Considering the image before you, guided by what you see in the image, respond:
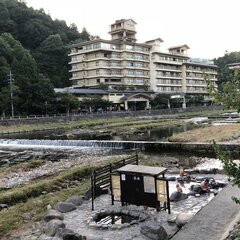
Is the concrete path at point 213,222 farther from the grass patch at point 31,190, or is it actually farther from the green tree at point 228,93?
the grass patch at point 31,190

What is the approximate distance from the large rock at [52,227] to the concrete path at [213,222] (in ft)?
11.8

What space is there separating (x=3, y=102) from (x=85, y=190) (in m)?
51.1

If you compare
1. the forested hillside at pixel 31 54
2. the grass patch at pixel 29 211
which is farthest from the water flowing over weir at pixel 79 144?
the forested hillside at pixel 31 54

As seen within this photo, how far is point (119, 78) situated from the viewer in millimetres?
97000

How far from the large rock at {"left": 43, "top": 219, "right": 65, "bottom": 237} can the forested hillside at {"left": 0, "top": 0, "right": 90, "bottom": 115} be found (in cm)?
5329

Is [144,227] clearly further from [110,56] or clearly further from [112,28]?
[112,28]

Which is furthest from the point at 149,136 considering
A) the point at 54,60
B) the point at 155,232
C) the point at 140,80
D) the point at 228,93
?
the point at 54,60

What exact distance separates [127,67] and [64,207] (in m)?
86.3

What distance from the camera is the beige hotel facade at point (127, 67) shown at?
92188mm

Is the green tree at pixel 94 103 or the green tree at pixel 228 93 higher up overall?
the green tree at pixel 94 103

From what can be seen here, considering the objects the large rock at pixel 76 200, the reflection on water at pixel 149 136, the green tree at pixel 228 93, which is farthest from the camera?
the reflection on water at pixel 149 136

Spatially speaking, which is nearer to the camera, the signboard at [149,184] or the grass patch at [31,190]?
the signboard at [149,184]

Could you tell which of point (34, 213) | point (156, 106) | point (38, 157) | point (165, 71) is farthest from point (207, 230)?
point (165, 71)

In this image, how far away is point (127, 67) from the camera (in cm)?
9712
